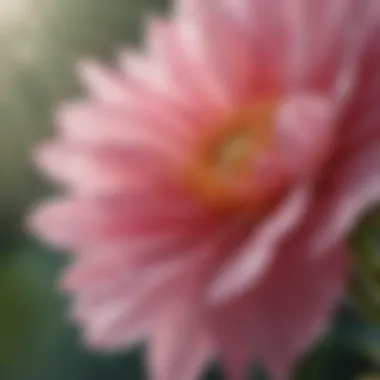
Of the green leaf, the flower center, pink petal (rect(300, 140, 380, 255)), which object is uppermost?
the flower center

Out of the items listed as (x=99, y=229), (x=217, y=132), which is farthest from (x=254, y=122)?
(x=99, y=229)

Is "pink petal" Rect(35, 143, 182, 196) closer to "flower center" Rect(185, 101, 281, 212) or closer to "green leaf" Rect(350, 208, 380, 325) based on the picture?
"flower center" Rect(185, 101, 281, 212)

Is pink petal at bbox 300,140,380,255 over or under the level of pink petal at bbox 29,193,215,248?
under

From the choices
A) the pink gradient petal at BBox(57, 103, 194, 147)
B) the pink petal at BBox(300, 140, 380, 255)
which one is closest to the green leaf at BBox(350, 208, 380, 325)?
the pink petal at BBox(300, 140, 380, 255)

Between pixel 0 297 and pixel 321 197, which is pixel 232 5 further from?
pixel 0 297

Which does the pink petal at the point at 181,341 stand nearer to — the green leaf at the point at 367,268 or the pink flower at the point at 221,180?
the pink flower at the point at 221,180

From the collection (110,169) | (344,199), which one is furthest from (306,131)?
(110,169)

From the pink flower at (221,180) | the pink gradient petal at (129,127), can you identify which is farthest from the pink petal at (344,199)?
the pink gradient petal at (129,127)
